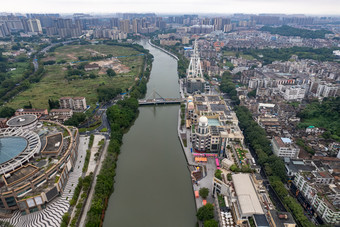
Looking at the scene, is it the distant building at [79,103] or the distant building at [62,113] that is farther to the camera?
the distant building at [79,103]

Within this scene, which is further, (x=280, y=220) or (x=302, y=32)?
(x=302, y=32)

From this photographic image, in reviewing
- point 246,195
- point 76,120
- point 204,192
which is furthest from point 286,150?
point 76,120

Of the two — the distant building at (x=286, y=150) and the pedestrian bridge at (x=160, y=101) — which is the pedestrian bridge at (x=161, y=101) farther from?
the distant building at (x=286, y=150)

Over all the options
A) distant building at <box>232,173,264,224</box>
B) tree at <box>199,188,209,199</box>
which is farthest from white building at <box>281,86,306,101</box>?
tree at <box>199,188,209,199</box>

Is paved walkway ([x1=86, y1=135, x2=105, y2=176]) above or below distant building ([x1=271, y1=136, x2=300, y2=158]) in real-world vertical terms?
below

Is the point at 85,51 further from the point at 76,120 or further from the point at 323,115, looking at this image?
the point at 323,115

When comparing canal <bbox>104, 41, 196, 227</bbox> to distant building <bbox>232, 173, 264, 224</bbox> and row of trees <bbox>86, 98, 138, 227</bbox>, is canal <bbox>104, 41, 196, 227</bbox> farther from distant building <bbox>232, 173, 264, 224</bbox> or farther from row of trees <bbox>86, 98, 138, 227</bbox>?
distant building <bbox>232, 173, 264, 224</bbox>

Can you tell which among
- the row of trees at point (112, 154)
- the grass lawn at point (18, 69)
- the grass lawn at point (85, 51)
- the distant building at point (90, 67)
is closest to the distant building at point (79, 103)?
the row of trees at point (112, 154)
